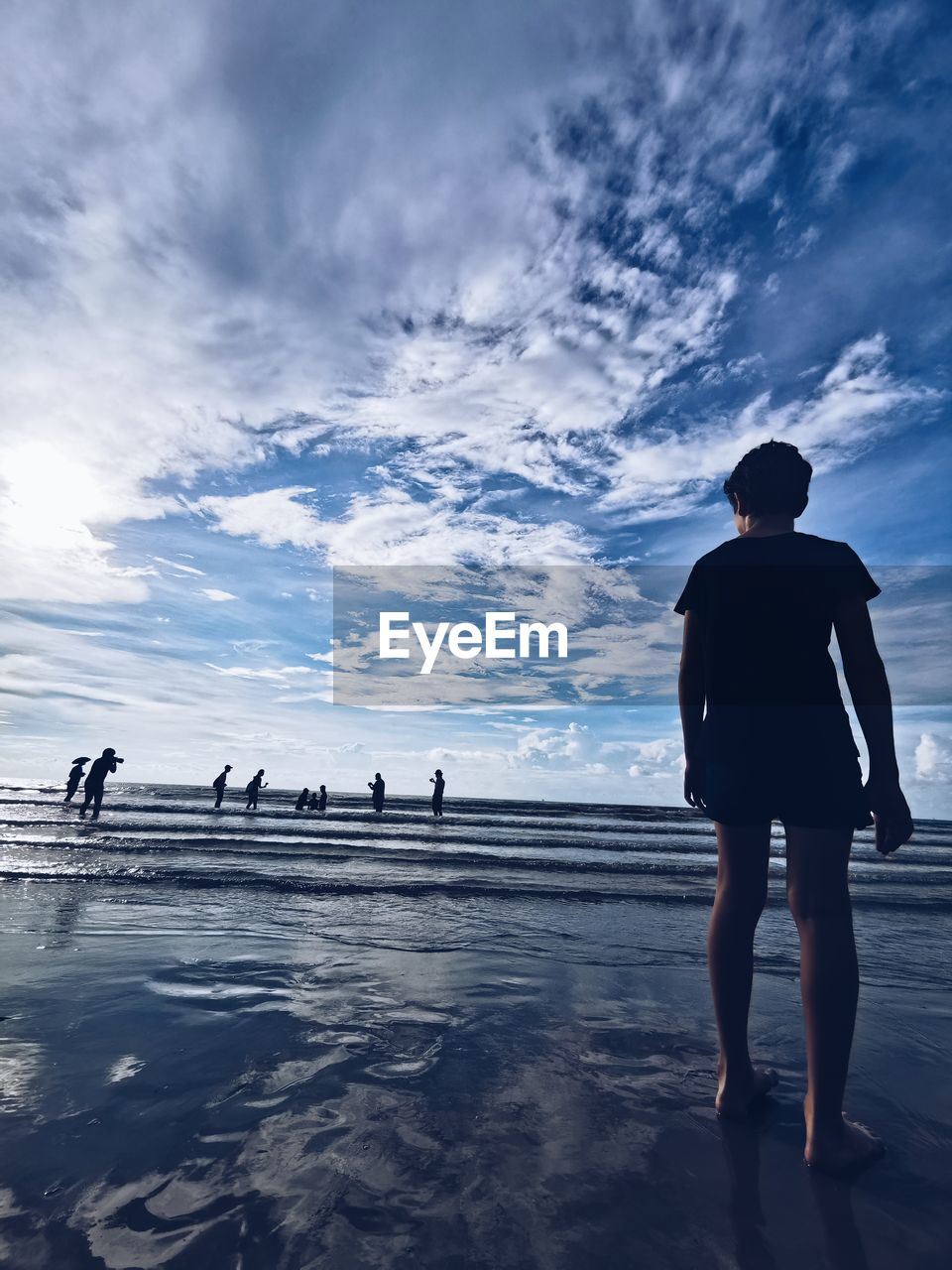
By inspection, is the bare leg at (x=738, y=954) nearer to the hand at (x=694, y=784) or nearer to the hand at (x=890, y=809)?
the hand at (x=694, y=784)

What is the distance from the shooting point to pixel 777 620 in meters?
2.27

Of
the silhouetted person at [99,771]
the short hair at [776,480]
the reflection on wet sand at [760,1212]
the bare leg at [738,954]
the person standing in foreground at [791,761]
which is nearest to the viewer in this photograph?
the reflection on wet sand at [760,1212]

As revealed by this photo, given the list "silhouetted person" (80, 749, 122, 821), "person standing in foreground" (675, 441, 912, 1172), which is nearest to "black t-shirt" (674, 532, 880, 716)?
"person standing in foreground" (675, 441, 912, 1172)

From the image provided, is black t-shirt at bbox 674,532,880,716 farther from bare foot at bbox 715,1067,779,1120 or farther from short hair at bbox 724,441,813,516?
bare foot at bbox 715,1067,779,1120

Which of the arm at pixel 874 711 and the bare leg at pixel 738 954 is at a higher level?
the arm at pixel 874 711

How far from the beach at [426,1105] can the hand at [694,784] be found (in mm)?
1076

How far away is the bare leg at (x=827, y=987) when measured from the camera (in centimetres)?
184

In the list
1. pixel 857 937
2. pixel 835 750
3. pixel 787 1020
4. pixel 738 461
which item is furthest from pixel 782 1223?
pixel 857 937

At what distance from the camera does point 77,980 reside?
11.5 feet

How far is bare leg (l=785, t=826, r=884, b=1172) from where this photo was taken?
6.03ft

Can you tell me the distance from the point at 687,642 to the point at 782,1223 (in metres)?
1.78

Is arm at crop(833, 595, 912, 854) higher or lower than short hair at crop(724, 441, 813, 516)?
lower

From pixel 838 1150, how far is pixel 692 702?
146 centimetres

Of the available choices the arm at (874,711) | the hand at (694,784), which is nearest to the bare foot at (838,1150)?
the arm at (874,711)
